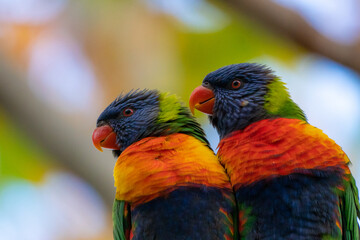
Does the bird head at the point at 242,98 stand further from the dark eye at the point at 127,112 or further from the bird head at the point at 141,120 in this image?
the dark eye at the point at 127,112

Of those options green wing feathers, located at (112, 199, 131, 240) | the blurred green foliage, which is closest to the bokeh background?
the blurred green foliage

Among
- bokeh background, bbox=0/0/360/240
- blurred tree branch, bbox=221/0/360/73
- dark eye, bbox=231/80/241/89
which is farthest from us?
bokeh background, bbox=0/0/360/240

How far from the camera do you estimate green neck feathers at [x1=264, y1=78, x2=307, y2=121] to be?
11.2 feet

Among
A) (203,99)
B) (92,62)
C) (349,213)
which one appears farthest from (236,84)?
(92,62)

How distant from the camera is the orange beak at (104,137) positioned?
12.3ft

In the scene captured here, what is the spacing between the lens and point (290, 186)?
293 centimetres

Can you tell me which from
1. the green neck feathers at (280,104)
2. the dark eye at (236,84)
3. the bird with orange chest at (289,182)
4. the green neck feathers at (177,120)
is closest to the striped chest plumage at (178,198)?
the bird with orange chest at (289,182)

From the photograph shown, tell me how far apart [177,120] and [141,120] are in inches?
11.4

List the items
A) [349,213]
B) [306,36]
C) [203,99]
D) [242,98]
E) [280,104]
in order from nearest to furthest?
[349,213]
[280,104]
[242,98]
[203,99]
[306,36]

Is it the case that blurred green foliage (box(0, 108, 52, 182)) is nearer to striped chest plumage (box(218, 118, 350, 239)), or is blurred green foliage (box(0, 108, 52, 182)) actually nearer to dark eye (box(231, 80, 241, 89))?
dark eye (box(231, 80, 241, 89))

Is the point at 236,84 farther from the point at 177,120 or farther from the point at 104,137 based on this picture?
the point at 104,137

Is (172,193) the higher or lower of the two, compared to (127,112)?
lower

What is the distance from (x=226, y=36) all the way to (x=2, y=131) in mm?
3477

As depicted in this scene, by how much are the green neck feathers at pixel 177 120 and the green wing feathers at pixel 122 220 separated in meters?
0.63
